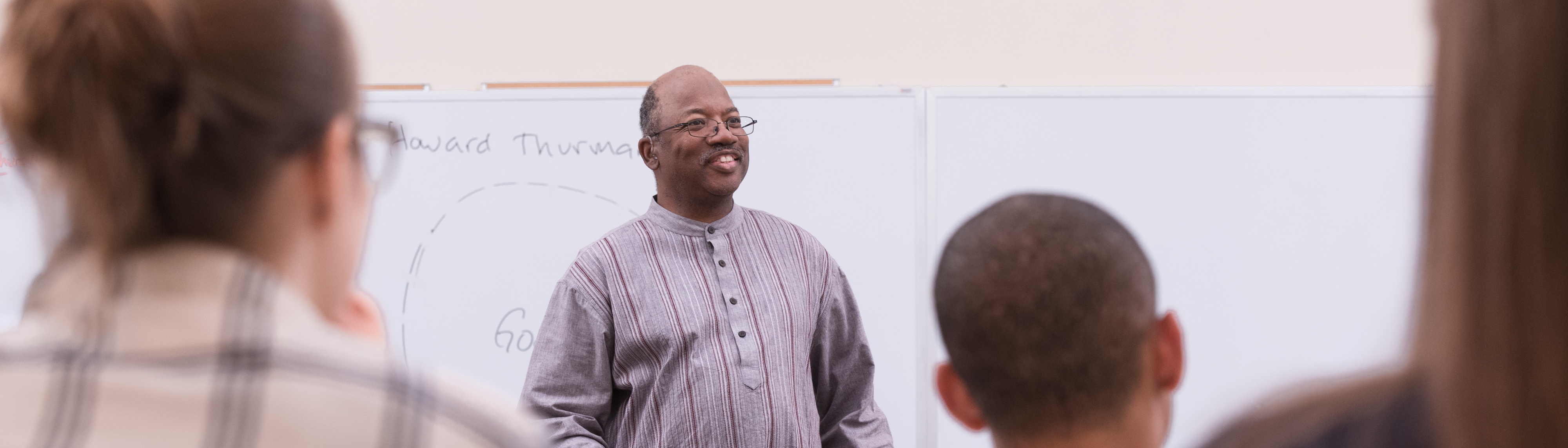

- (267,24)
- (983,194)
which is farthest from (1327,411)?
(983,194)

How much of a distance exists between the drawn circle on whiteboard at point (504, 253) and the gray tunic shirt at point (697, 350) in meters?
0.54

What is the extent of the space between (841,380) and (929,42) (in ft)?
3.38

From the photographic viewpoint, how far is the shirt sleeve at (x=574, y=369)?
58.2 inches

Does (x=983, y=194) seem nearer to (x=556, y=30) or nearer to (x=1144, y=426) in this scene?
(x=556, y=30)

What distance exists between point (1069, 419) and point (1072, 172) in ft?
5.04

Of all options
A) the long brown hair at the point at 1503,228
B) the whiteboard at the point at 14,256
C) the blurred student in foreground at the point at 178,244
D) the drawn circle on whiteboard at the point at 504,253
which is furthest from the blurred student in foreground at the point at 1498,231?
the whiteboard at the point at 14,256

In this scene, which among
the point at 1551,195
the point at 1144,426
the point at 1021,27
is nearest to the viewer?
the point at 1551,195

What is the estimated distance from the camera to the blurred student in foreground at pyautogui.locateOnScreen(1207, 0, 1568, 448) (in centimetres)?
40

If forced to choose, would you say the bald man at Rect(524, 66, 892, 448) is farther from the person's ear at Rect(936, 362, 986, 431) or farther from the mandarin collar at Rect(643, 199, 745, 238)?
the person's ear at Rect(936, 362, 986, 431)

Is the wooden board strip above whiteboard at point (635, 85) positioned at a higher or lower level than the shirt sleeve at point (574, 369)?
higher

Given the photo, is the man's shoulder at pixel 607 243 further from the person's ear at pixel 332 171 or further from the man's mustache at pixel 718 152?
the person's ear at pixel 332 171

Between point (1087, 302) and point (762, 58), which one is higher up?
point (762, 58)

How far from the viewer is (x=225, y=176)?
539 mm

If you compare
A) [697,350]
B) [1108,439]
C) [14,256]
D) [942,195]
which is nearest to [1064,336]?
[1108,439]
